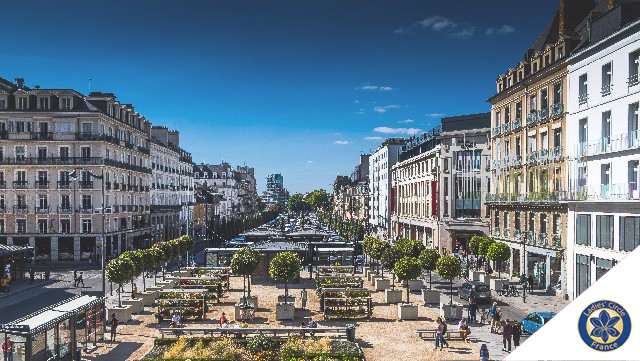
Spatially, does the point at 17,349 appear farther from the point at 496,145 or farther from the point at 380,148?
the point at 380,148

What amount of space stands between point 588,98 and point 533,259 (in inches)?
645

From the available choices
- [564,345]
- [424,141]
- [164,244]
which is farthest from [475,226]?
[564,345]

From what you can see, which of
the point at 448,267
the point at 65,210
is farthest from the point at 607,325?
the point at 65,210

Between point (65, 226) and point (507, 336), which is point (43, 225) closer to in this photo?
point (65, 226)

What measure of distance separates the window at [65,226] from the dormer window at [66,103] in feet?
46.3

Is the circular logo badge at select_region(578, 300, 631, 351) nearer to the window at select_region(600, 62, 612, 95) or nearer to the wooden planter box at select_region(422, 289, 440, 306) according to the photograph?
the wooden planter box at select_region(422, 289, 440, 306)

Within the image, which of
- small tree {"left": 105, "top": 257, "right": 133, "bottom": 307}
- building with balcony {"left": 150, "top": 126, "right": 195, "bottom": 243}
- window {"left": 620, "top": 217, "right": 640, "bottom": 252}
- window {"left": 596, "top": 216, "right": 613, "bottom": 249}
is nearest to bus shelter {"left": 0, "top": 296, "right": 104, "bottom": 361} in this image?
small tree {"left": 105, "top": 257, "right": 133, "bottom": 307}

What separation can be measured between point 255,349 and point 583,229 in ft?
88.5

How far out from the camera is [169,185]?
329 ft

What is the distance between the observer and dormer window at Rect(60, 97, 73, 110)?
216 feet

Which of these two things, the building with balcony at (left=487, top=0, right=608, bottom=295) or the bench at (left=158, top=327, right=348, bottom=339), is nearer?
the bench at (left=158, top=327, right=348, bottom=339)

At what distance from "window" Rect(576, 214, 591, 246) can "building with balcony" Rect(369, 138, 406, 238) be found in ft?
229

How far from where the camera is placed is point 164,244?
50.2 m

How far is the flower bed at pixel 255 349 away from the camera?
2244 centimetres
